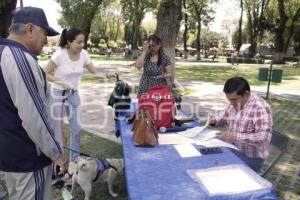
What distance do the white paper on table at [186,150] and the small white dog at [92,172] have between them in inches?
40.4

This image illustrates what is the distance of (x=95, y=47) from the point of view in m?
67.9

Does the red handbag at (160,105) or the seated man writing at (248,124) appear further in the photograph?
the red handbag at (160,105)

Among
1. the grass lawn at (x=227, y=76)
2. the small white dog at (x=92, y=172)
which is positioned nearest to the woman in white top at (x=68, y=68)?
the small white dog at (x=92, y=172)

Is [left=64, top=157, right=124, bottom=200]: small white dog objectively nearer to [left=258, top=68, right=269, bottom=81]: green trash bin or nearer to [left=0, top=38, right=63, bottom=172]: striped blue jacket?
[left=0, top=38, right=63, bottom=172]: striped blue jacket

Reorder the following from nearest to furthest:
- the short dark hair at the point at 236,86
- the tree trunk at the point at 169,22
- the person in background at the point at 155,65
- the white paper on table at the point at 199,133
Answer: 1. the short dark hair at the point at 236,86
2. the white paper on table at the point at 199,133
3. the person in background at the point at 155,65
4. the tree trunk at the point at 169,22

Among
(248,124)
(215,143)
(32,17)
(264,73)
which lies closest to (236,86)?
(248,124)

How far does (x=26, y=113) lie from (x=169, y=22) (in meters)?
9.99

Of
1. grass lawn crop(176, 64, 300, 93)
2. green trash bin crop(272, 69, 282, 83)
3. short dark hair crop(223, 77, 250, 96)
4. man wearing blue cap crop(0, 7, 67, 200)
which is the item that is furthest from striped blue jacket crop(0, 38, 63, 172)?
grass lawn crop(176, 64, 300, 93)

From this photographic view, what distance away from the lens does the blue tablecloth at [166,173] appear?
2.80 metres

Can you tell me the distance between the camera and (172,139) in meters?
4.34

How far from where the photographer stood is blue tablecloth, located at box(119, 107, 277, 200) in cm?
280

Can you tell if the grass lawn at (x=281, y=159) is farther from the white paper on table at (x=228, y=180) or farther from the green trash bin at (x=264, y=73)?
the green trash bin at (x=264, y=73)

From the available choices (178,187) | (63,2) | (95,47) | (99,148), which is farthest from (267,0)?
(178,187)

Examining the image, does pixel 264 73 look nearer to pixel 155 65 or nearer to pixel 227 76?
pixel 155 65
